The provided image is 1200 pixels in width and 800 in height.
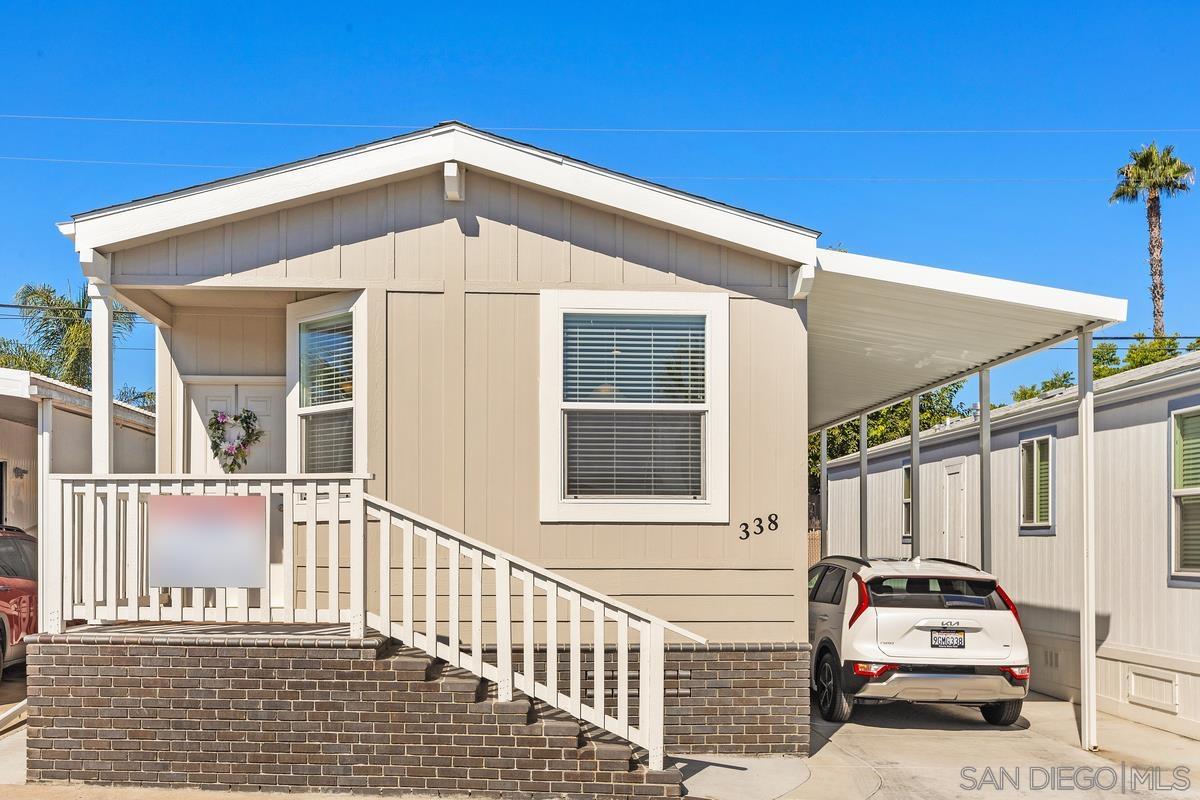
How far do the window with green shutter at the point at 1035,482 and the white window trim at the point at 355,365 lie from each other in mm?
7526

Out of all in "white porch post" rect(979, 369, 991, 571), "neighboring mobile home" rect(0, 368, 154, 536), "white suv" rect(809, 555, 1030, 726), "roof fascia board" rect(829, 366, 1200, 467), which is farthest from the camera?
"white porch post" rect(979, 369, 991, 571)

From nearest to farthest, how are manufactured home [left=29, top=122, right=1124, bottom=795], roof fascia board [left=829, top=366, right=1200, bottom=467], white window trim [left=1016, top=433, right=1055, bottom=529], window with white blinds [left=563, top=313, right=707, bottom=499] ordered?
manufactured home [left=29, top=122, right=1124, bottom=795] < window with white blinds [left=563, top=313, right=707, bottom=499] < roof fascia board [left=829, top=366, right=1200, bottom=467] < white window trim [left=1016, top=433, right=1055, bottom=529]

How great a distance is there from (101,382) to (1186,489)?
27.7ft

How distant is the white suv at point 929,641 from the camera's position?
8477 millimetres

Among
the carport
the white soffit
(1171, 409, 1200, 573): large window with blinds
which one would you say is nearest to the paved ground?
the carport

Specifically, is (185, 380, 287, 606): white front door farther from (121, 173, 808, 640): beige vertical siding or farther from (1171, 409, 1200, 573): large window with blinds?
(1171, 409, 1200, 573): large window with blinds

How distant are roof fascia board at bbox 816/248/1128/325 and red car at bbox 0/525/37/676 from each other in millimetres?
7803

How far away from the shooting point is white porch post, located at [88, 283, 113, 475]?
23.7 ft

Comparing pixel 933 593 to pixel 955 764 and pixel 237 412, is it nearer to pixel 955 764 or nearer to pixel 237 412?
pixel 955 764

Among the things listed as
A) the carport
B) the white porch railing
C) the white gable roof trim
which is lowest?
the white porch railing

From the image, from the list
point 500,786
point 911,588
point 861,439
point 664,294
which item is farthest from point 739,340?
point 861,439

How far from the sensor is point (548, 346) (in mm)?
7680

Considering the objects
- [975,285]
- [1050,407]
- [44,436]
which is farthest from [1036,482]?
[44,436]

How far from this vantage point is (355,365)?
25.3ft
